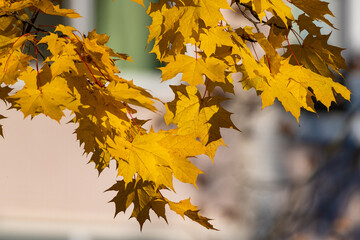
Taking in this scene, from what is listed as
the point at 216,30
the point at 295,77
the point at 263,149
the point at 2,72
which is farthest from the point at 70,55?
the point at 263,149

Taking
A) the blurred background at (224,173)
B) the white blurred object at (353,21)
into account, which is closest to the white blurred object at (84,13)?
the blurred background at (224,173)

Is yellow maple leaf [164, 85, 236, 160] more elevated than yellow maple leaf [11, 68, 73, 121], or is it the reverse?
yellow maple leaf [11, 68, 73, 121]

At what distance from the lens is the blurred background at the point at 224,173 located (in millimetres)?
4664

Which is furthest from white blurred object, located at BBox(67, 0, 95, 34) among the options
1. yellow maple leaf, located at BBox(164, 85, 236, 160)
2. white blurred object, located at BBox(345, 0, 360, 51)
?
yellow maple leaf, located at BBox(164, 85, 236, 160)

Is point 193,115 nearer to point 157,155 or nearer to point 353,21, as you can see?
point 157,155

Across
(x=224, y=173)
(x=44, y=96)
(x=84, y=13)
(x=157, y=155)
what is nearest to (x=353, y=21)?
(x=224, y=173)

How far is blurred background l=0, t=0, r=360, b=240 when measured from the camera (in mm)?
4664

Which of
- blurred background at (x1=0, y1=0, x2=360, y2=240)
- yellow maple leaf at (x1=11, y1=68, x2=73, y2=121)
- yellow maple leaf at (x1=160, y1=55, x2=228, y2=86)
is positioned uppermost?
yellow maple leaf at (x1=160, y1=55, x2=228, y2=86)

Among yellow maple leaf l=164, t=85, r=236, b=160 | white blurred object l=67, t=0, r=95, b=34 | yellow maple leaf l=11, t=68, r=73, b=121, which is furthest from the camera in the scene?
white blurred object l=67, t=0, r=95, b=34

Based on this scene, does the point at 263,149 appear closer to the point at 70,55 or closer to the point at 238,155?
the point at 238,155

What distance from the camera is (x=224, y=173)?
4.83 m

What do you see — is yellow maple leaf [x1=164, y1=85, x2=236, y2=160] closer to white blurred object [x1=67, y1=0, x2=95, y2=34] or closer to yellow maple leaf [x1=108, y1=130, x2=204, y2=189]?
yellow maple leaf [x1=108, y1=130, x2=204, y2=189]

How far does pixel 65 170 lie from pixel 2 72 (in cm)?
325

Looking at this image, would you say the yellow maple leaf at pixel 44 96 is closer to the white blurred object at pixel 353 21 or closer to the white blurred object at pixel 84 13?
the white blurred object at pixel 84 13
